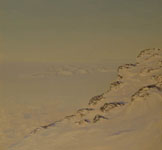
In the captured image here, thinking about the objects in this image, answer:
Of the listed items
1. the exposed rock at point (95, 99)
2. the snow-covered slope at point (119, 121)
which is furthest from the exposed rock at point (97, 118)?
the exposed rock at point (95, 99)

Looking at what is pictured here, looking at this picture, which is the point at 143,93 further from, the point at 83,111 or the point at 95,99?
the point at 83,111

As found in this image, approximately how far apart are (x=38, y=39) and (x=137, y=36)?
0.88 meters

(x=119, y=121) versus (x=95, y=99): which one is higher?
(x=95, y=99)

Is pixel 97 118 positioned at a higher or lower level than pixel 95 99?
lower

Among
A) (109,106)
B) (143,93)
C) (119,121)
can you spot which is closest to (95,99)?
(109,106)

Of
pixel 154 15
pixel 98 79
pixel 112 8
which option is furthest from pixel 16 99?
pixel 154 15

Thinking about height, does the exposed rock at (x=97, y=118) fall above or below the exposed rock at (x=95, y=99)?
below

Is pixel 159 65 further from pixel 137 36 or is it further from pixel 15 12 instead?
pixel 15 12

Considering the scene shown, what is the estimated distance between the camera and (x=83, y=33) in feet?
8.20

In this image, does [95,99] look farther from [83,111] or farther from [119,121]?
[119,121]

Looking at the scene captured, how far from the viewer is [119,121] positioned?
2418mm

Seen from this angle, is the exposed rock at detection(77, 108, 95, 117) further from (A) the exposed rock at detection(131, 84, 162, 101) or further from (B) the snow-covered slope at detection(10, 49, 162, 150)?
(A) the exposed rock at detection(131, 84, 162, 101)

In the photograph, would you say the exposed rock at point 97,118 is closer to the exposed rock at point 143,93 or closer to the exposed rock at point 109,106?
the exposed rock at point 109,106

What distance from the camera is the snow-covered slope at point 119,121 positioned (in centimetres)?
237
